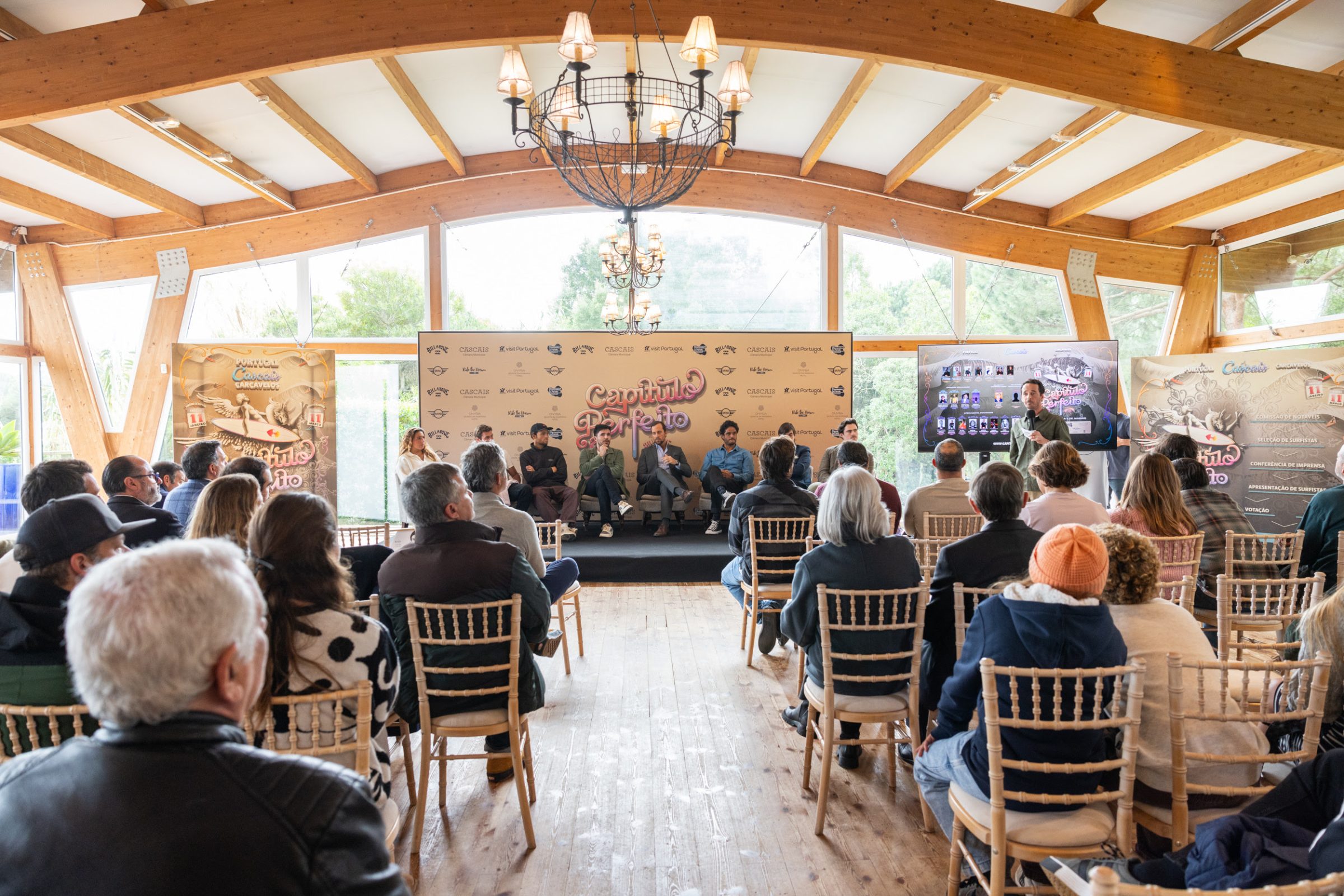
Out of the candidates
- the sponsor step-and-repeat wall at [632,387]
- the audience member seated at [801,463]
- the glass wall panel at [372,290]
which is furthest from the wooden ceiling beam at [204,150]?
the audience member seated at [801,463]

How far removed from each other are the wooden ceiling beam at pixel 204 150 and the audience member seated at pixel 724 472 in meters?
5.24

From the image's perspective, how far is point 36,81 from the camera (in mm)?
4828

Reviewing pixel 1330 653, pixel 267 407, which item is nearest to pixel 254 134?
pixel 267 407

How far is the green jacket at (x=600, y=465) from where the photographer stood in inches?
337

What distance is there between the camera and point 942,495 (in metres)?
4.49

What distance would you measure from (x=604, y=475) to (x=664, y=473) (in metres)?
0.62

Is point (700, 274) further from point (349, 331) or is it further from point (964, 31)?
point (964, 31)

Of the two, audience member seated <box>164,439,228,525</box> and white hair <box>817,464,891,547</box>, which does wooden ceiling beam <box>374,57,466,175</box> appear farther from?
white hair <box>817,464,891,547</box>

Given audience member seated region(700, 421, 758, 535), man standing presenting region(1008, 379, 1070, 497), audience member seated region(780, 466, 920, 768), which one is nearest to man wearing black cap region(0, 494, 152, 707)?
audience member seated region(780, 466, 920, 768)

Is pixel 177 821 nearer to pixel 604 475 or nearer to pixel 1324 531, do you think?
pixel 1324 531

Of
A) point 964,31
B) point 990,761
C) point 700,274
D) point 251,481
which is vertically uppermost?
point 964,31

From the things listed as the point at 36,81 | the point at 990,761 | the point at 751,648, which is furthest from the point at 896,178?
the point at 990,761

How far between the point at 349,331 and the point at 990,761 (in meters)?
8.85

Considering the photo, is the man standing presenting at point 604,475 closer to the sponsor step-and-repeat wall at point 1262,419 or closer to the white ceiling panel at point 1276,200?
the sponsor step-and-repeat wall at point 1262,419
